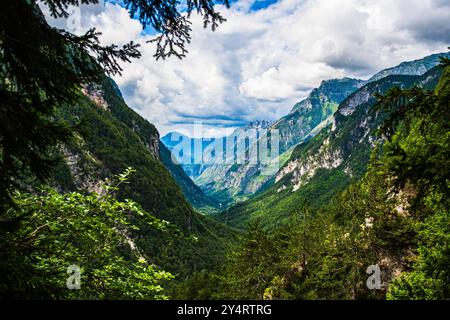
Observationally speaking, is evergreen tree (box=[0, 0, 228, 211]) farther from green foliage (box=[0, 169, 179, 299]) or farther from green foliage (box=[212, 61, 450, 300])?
green foliage (box=[212, 61, 450, 300])

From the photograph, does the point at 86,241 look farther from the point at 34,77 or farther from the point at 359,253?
the point at 359,253

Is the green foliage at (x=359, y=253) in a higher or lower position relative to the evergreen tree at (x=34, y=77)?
lower

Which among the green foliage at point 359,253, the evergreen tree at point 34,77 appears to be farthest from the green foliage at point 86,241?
the green foliage at point 359,253

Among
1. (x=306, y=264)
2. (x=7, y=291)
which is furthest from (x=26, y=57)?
(x=306, y=264)

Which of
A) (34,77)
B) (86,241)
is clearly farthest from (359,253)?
(34,77)

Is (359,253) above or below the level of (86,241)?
below

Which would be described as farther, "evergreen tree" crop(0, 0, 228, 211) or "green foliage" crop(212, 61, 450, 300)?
"green foliage" crop(212, 61, 450, 300)

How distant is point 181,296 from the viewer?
71000mm

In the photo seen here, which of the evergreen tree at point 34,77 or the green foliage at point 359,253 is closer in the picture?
the evergreen tree at point 34,77

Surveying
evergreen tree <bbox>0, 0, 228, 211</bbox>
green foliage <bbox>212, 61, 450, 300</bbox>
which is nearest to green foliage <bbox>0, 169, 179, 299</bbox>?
evergreen tree <bbox>0, 0, 228, 211</bbox>

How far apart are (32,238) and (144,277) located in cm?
224

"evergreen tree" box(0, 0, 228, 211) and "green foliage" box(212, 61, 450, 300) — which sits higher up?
"evergreen tree" box(0, 0, 228, 211)

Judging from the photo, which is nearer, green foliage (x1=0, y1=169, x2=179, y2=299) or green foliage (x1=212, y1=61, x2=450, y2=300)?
green foliage (x1=0, y1=169, x2=179, y2=299)

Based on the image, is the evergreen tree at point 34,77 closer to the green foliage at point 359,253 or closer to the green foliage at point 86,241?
the green foliage at point 86,241
